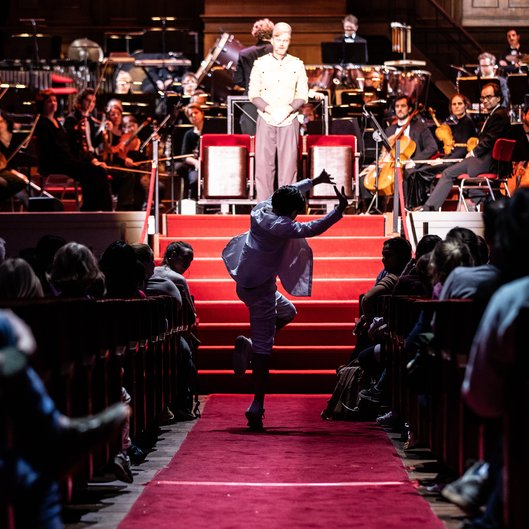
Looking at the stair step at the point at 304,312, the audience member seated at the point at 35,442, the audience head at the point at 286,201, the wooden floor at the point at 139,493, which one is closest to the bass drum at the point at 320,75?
the stair step at the point at 304,312

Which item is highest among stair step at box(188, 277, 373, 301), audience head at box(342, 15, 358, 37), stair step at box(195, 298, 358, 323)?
audience head at box(342, 15, 358, 37)

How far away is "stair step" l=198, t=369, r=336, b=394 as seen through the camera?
9664 millimetres

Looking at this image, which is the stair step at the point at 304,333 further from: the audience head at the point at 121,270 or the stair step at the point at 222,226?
the audience head at the point at 121,270

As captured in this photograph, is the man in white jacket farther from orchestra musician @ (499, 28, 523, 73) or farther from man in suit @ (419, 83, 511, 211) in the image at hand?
orchestra musician @ (499, 28, 523, 73)

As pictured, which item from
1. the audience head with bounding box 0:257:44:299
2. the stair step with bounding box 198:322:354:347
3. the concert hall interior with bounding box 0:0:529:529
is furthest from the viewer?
the stair step with bounding box 198:322:354:347

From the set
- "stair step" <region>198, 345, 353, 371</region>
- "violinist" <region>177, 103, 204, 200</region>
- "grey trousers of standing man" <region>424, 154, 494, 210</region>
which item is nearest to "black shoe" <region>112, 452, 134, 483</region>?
"stair step" <region>198, 345, 353, 371</region>

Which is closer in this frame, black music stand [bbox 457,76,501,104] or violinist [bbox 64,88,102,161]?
violinist [bbox 64,88,102,161]

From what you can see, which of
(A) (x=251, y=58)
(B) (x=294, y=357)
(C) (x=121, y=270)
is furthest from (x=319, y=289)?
(C) (x=121, y=270)

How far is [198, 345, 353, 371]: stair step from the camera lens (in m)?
9.87

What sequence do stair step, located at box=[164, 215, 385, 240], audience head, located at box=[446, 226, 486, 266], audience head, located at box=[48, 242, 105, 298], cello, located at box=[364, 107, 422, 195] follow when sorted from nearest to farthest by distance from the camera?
audience head, located at box=[48, 242, 105, 298]
audience head, located at box=[446, 226, 486, 266]
stair step, located at box=[164, 215, 385, 240]
cello, located at box=[364, 107, 422, 195]

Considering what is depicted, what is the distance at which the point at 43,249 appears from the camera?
7551mm

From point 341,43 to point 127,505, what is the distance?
13.0 metres

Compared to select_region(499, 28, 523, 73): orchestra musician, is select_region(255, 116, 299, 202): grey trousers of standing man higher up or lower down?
lower down

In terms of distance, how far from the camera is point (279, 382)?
31.8 ft
